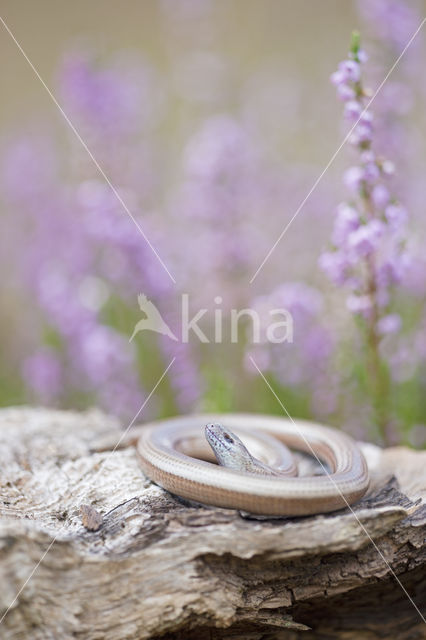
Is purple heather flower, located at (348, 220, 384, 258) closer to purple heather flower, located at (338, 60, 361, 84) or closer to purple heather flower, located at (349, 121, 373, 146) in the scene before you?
purple heather flower, located at (349, 121, 373, 146)

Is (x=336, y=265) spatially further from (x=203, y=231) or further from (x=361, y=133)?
(x=203, y=231)

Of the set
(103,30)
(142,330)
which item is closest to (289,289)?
(142,330)

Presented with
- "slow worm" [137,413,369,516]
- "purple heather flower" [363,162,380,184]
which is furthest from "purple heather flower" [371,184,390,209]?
"slow worm" [137,413,369,516]

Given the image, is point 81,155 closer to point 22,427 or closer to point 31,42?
point 22,427

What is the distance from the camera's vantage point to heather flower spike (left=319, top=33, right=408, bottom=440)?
4293mm

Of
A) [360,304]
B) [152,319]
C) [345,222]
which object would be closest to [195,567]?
[360,304]

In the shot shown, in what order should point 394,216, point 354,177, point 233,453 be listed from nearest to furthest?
point 233,453, point 354,177, point 394,216

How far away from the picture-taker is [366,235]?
427 cm

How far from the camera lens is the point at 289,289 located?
17.6 ft

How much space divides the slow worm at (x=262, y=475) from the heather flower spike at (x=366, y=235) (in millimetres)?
727

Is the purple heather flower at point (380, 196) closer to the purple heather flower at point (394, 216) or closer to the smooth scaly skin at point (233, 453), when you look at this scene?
the purple heather flower at point (394, 216)

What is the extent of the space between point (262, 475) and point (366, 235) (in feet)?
5.94

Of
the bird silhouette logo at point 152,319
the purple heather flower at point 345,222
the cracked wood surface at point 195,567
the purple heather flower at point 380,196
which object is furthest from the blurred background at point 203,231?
the cracked wood surface at point 195,567

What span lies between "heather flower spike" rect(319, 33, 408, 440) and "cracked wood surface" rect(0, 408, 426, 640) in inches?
48.2
